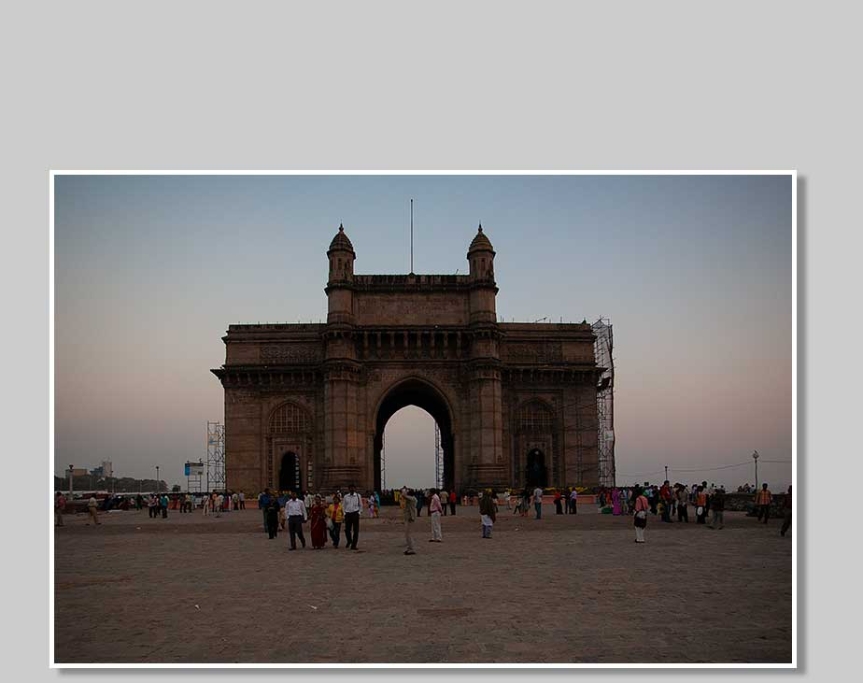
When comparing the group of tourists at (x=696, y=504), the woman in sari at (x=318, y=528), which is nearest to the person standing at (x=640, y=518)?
the group of tourists at (x=696, y=504)

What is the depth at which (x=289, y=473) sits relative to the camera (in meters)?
54.6

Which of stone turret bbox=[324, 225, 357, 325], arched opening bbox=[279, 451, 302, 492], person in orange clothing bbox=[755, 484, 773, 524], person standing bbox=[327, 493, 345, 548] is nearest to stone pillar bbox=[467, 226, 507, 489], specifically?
stone turret bbox=[324, 225, 357, 325]

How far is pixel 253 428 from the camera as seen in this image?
176 feet

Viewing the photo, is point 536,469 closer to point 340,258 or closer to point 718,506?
point 340,258

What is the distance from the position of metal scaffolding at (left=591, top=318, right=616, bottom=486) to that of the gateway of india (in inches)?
25.9

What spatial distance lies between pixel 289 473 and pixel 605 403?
814 inches

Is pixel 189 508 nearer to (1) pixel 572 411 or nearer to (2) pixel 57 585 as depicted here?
(1) pixel 572 411

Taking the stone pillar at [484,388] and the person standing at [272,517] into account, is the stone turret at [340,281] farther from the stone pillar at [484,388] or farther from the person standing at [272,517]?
the person standing at [272,517]

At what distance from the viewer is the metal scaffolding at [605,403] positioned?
56.0 m

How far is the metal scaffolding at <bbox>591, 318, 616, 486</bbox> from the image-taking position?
184 ft

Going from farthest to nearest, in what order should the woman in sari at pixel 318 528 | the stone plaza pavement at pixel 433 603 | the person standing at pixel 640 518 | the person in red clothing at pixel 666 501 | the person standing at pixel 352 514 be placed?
1. the person in red clothing at pixel 666 501
2. the woman in sari at pixel 318 528
3. the person standing at pixel 640 518
4. the person standing at pixel 352 514
5. the stone plaza pavement at pixel 433 603

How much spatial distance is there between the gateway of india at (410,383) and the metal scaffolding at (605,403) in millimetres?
658

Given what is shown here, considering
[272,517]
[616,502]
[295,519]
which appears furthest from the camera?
[616,502]

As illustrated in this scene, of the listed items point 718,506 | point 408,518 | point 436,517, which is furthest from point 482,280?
point 408,518
